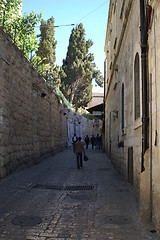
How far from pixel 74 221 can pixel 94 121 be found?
44.4 metres

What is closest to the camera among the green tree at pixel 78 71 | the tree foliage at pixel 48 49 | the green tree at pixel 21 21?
the green tree at pixel 21 21

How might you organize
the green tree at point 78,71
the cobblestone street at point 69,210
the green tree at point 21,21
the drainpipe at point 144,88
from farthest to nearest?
1. the green tree at point 78,71
2. the green tree at point 21,21
3. the drainpipe at point 144,88
4. the cobblestone street at point 69,210

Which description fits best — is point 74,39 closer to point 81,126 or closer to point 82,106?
point 82,106

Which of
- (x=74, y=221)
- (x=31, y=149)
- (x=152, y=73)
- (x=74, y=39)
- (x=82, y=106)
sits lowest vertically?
(x=74, y=221)

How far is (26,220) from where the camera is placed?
495cm

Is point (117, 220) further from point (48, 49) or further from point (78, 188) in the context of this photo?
point (48, 49)

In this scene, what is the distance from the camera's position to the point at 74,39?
41.1 meters

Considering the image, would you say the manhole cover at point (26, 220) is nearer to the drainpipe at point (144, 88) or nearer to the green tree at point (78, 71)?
the drainpipe at point (144, 88)

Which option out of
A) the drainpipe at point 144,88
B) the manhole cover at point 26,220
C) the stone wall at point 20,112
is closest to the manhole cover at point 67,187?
the stone wall at point 20,112

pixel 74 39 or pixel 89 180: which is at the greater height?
pixel 74 39

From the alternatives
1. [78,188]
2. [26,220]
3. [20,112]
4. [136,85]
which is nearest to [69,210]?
[26,220]

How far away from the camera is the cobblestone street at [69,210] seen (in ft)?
14.2

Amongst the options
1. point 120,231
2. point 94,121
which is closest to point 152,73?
point 120,231

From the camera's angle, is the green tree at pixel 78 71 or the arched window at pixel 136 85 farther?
the green tree at pixel 78 71
